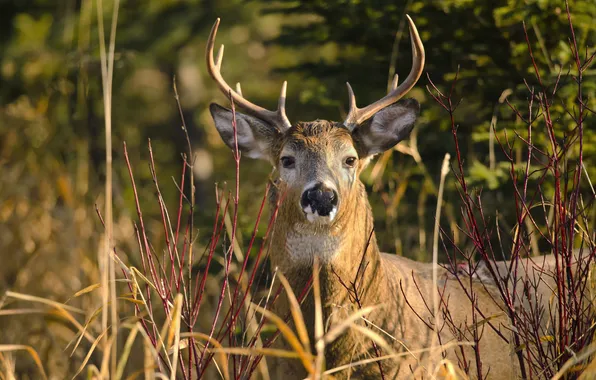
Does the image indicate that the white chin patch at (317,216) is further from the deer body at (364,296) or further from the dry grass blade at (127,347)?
the dry grass blade at (127,347)

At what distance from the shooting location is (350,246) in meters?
6.18

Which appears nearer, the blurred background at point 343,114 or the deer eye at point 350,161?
the deer eye at point 350,161

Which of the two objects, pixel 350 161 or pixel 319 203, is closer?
pixel 319 203

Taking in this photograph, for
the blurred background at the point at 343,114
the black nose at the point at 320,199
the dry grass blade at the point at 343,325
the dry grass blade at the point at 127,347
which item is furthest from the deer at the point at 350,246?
the dry grass blade at the point at 343,325

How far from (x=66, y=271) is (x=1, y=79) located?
29.5 feet

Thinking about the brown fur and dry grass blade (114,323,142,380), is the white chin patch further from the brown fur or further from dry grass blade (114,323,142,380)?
dry grass blade (114,323,142,380)

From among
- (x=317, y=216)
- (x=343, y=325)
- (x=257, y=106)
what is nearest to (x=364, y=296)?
(x=317, y=216)

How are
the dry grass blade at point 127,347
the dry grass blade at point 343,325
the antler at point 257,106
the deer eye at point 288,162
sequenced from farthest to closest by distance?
1. the antler at point 257,106
2. the deer eye at point 288,162
3. the dry grass blade at point 127,347
4. the dry grass blade at point 343,325

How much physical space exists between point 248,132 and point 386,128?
0.95 meters

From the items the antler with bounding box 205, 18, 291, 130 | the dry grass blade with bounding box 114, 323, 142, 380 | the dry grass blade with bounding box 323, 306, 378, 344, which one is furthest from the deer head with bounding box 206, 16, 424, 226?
Answer: the dry grass blade with bounding box 323, 306, 378, 344

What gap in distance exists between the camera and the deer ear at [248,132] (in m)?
7.04

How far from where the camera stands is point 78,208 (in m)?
10.1

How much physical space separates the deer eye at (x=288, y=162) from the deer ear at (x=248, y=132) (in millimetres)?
417

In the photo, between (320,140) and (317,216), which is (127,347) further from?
(320,140)
